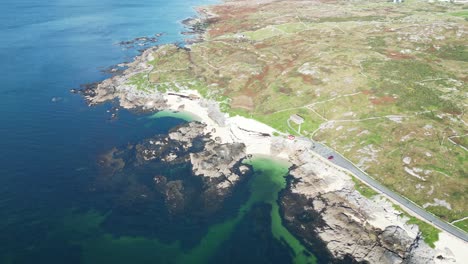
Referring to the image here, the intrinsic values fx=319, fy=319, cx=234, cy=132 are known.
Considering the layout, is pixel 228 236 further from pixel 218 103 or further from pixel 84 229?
pixel 218 103


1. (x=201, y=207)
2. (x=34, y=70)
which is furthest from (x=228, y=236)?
(x=34, y=70)

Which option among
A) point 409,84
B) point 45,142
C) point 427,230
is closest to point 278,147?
point 427,230

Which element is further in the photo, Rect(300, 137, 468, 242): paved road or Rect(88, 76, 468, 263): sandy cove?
Rect(88, 76, 468, 263): sandy cove

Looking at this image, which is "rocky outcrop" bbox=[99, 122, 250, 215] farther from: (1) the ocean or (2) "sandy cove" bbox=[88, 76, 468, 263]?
(2) "sandy cove" bbox=[88, 76, 468, 263]

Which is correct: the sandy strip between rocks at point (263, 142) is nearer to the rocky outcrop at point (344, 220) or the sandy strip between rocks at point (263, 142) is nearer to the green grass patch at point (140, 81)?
the rocky outcrop at point (344, 220)

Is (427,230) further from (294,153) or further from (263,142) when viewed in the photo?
(263,142)

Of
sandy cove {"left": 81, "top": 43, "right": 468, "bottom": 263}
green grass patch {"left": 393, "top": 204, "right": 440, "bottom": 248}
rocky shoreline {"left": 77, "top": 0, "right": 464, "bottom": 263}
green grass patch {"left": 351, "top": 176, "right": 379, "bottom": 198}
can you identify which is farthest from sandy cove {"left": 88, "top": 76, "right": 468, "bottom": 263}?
green grass patch {"left": 351, "top": 176, "right": 379, "bottom": 198}
